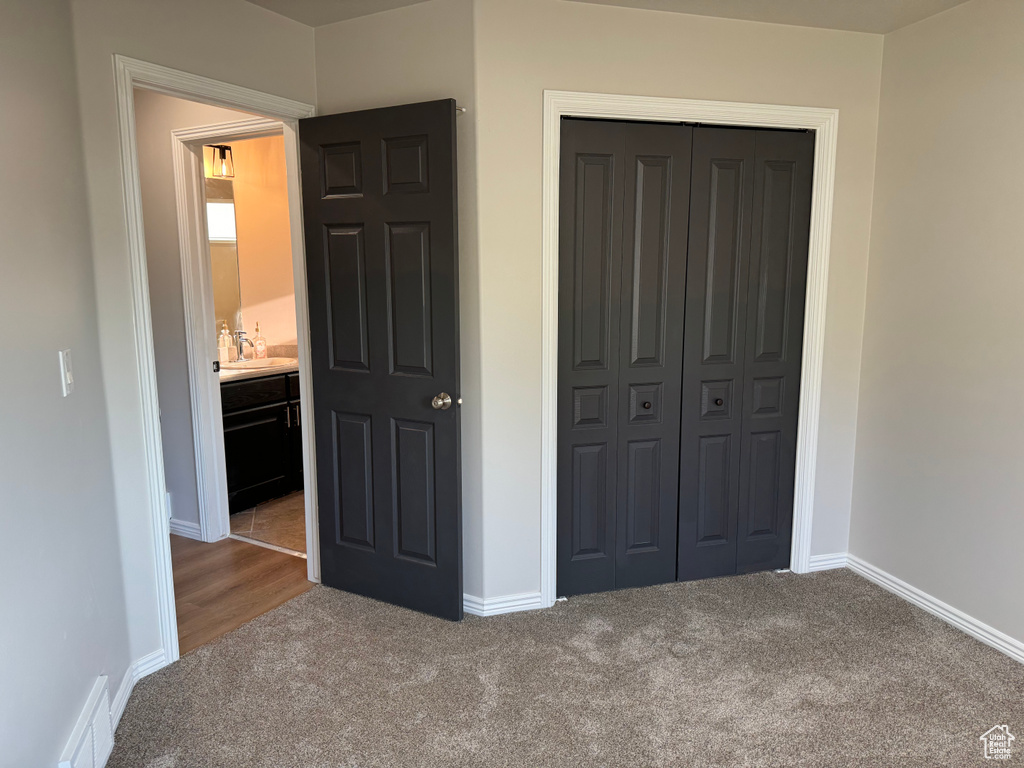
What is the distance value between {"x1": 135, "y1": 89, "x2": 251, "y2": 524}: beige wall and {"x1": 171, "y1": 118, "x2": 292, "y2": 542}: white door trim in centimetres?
4

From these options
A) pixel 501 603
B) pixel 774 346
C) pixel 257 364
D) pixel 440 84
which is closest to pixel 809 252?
pixel 774 346

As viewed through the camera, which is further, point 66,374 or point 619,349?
point 619,349

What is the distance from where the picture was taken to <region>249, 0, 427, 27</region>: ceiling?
8.36ft

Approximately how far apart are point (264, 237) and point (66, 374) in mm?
2947

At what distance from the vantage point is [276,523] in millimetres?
3953

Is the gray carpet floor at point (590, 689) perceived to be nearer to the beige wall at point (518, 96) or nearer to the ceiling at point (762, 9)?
the beige wall at point (518, 96)

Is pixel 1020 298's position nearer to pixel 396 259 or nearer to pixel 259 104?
pixel 396 259

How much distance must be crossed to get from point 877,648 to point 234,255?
4.18 metres

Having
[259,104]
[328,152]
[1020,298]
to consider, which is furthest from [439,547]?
[1020,298]

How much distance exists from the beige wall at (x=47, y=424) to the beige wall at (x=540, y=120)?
1.34 meters

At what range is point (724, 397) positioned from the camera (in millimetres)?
3053

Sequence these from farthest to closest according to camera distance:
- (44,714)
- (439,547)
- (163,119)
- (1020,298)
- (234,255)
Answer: (234,255) → (163,119) → (439,547) → (1020,298) → (44,714)

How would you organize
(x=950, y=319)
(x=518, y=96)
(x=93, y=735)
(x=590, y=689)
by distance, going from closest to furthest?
(x=93, y=735), (x=590, y=689), (x=518, y=96), (x=950, y=319)

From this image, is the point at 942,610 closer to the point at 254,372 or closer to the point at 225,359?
the point at 254,372
